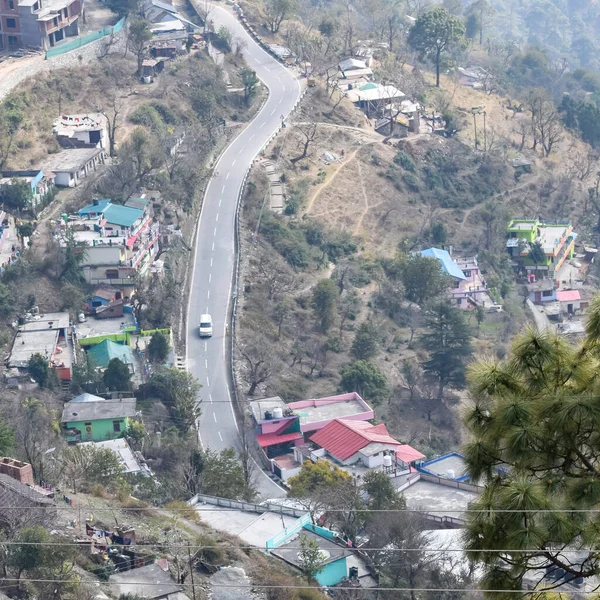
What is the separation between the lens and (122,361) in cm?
3566

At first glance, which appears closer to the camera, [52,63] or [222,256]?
[222,256]

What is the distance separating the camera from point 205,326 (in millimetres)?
39562

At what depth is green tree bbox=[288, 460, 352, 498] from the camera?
2882 cm

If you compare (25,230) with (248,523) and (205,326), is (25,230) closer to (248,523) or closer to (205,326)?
(205,326)

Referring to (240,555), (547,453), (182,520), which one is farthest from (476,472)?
(182,520)

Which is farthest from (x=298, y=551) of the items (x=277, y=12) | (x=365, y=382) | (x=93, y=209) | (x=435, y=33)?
(x=435, y=33)

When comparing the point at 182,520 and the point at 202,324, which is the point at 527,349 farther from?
the point at 202,324

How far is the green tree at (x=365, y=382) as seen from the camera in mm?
37969

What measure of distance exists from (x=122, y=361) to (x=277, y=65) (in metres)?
28.2

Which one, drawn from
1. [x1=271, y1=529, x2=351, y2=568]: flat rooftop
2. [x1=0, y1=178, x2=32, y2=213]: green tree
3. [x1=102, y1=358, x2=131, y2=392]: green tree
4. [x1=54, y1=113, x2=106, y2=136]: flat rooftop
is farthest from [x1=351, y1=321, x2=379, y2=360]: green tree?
[x1=271, y1=529, x2=351, y2=568]: flat rooftop

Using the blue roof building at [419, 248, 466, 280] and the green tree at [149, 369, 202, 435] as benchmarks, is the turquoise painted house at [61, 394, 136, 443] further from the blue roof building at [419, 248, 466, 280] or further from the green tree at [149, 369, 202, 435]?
the blue roof building at [419, 248, 466, 280]

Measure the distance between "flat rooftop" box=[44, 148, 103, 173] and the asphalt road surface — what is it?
16.5 feet

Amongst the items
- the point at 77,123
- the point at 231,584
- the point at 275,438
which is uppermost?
the point at 231,584

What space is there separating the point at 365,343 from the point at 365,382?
2639 mm
